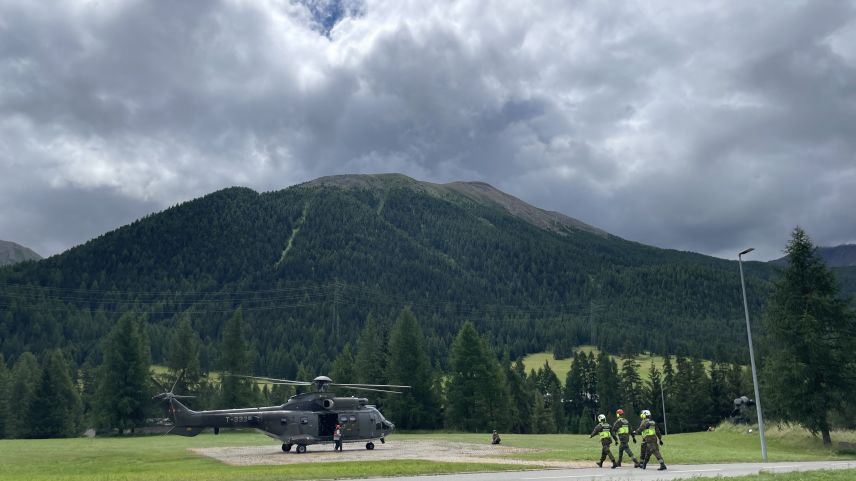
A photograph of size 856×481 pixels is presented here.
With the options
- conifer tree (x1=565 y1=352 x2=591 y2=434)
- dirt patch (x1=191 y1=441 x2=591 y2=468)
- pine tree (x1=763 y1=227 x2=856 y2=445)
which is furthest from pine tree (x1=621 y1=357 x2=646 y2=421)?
dirt patch (x1=191 y1=441 x2=591 y2=468)

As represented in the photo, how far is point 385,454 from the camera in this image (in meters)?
36.3

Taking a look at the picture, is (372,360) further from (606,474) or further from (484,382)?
(606,474)

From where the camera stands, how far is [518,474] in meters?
24.9

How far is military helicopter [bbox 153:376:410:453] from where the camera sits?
122 ft

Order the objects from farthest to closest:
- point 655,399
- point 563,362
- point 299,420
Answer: point 563,362, point 655,399, point 299,420

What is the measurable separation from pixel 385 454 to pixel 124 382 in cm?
4808

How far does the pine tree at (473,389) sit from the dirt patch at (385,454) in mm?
27331

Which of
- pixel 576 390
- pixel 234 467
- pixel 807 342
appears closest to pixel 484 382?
pixel 807 342

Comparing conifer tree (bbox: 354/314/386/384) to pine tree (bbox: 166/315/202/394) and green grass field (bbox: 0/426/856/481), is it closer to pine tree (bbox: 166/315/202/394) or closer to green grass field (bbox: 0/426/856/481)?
pine tree (bbox: 166/315/202/394)

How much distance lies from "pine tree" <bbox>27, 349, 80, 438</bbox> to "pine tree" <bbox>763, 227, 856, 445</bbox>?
76277 mm

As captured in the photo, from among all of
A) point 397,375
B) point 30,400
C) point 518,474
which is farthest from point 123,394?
point 518,474

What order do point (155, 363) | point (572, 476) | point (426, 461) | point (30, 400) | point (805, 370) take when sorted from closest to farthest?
point (572, 476), point (426, 461), point (805, 370), point (30, 400), point (155, 363)

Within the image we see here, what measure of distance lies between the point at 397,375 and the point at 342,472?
48454mm

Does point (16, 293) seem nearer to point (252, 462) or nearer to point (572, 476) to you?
point (252, 462)
